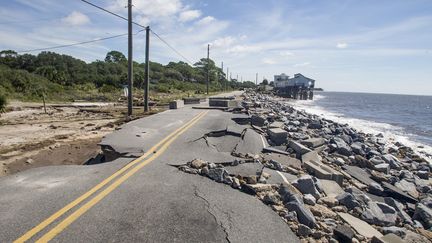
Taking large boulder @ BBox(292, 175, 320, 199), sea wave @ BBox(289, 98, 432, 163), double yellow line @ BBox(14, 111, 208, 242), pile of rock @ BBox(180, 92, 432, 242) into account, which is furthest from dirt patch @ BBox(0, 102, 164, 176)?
sea wave @ BBox(289, 98, 432, 163)

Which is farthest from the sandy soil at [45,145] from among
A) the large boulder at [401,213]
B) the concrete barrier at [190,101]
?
the concrete barrier at [190,101]

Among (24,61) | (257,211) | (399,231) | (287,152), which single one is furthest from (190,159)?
(24,61)

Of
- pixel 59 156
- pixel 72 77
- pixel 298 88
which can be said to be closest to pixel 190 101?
pixel 59 156

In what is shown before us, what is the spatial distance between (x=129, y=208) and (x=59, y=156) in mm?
5679

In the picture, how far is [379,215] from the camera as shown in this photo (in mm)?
5531

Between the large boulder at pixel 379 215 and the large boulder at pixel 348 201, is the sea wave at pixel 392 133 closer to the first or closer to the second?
the large boulder at pixel 379 215

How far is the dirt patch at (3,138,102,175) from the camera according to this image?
25.9ft

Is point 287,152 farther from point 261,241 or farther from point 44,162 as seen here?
point 44,162

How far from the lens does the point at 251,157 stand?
25.7 feet

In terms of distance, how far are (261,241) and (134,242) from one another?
57.0 inches

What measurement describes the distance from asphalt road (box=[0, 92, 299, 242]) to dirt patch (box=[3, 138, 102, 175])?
223 cm

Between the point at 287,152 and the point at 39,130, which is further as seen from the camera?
the point at 39,130

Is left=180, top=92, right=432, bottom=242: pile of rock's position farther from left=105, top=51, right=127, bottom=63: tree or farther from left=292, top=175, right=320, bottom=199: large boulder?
left=105, top=51, right=127, bottom=63: tree

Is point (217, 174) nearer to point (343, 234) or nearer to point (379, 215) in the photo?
point (343, 234)
